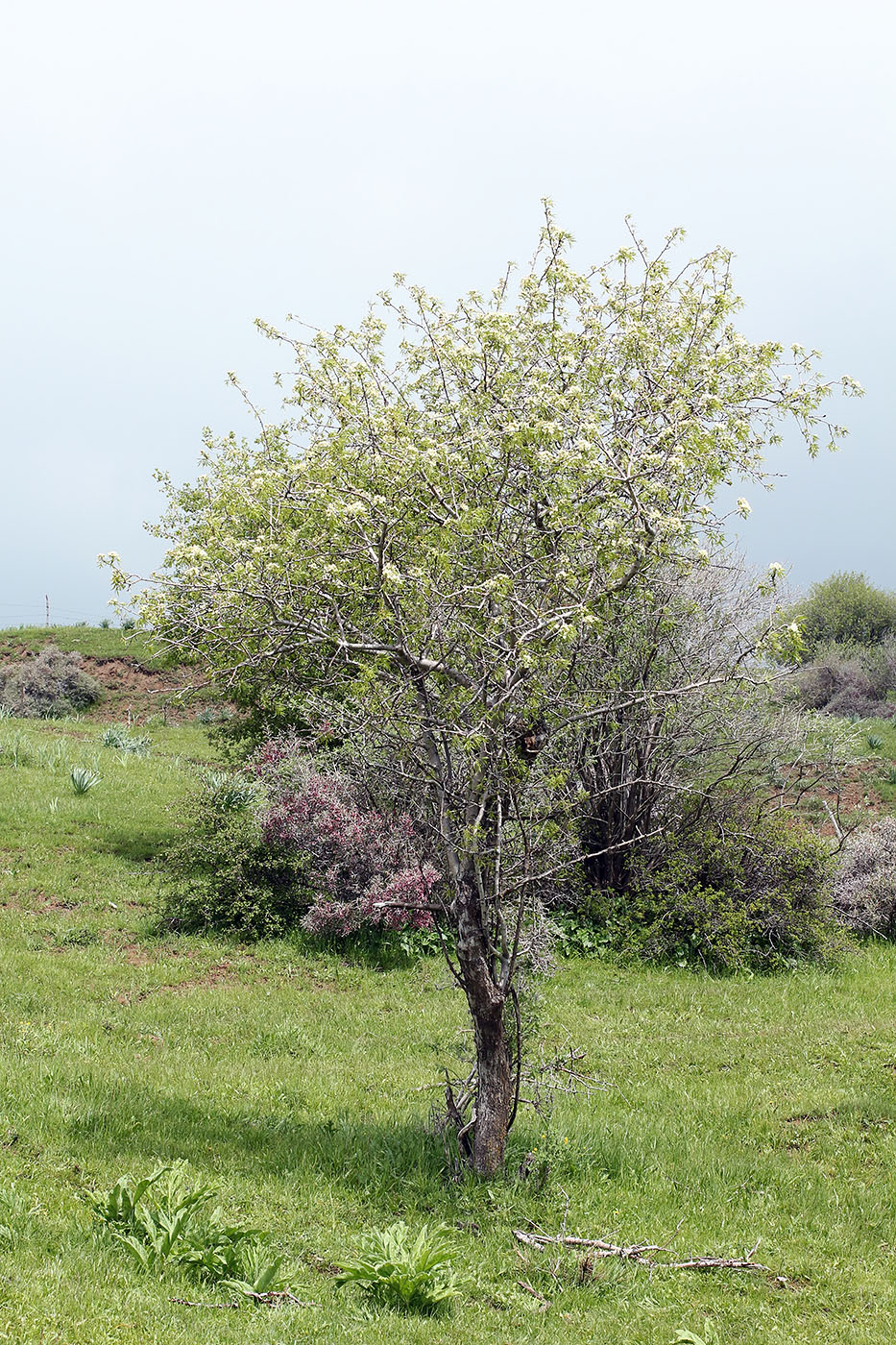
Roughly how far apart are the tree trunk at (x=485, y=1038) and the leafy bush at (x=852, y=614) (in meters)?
41.2

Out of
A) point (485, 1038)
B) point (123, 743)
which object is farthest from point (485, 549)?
point (123, 743)

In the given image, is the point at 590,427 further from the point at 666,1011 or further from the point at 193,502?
the point at 193,502

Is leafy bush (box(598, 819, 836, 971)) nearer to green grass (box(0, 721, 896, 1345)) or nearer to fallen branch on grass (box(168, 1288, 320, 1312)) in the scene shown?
green grass (box(0, 721, 896, 1345))

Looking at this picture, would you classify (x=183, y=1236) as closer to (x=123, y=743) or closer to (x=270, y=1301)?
(x=270, y=1301)

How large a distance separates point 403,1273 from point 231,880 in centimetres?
871

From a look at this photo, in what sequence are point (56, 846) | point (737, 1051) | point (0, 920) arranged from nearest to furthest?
point (737, 1051)
point (0, 920)
point (56, 846)

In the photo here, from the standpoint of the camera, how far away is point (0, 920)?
12305mm

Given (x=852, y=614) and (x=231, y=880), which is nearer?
(x=231, y=880)

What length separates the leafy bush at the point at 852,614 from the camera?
150ft

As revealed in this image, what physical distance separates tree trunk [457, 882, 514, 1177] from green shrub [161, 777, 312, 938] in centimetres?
689

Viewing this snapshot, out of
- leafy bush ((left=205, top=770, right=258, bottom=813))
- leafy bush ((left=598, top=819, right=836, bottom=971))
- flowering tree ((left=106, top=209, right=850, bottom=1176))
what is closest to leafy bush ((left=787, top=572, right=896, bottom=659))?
leafy bush ((left=598, top=819, right=836, bottom=971))

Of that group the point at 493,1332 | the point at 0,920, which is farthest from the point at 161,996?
the point at 493,1332

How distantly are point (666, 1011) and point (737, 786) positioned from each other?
4832 millimetres

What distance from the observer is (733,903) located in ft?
46.0
